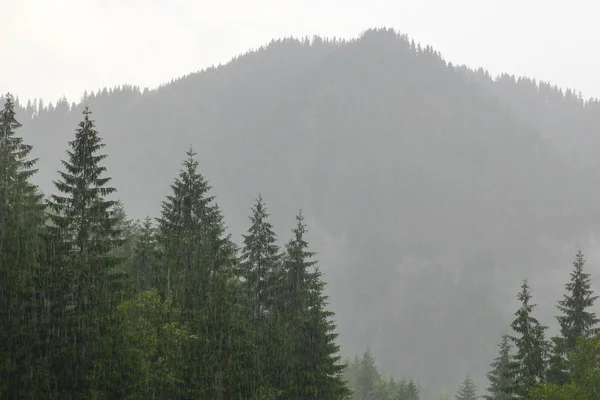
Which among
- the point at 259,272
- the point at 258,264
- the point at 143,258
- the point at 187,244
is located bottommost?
the point at 259,272

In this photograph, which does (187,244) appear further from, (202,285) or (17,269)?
(17,269)

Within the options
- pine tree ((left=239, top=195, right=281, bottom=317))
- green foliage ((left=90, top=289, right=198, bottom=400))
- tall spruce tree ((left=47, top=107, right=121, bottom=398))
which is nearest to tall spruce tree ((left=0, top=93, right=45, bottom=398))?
tall spruce tree ((left=47, top=107, right=121, bottom=398))

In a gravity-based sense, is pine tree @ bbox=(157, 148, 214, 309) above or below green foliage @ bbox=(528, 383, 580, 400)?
above

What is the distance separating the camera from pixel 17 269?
2200 cm

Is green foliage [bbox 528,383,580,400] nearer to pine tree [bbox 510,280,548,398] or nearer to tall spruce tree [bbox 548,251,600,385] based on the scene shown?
pine tree [bbox 510,280,548,398]

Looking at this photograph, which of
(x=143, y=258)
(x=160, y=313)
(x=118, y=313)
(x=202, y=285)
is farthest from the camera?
(x=143, y=258)

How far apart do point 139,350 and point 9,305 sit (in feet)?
Result: 19.1

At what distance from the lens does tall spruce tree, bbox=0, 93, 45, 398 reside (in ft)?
63.5

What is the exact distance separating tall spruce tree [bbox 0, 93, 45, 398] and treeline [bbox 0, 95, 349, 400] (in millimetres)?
47

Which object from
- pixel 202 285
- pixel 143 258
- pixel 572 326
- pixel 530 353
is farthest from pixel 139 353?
pixel 572 326

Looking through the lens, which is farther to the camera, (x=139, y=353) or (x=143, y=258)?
(x=143, y=258)

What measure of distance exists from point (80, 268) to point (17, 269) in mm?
3301

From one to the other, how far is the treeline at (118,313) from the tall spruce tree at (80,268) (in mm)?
41

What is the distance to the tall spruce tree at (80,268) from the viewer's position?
2019cm
